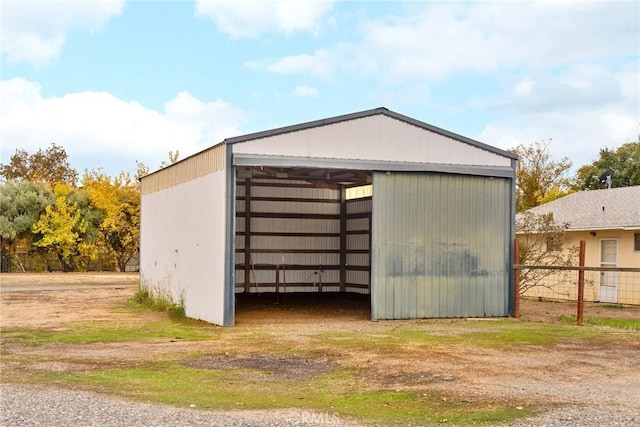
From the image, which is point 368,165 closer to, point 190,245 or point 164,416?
point 190,245

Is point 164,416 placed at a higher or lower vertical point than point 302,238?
lower

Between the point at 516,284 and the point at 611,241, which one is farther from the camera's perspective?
the point at 611,241

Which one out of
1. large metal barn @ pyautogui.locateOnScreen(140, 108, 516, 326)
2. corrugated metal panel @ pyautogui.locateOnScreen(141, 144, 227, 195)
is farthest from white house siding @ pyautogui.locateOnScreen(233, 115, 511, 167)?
corrugated metal panel @ pyautogui.locateOnScreen(141, 144, 227, 195)

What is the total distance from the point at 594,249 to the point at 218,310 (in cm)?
1276

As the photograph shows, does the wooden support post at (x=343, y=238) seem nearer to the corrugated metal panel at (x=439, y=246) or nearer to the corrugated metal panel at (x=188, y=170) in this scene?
the corrugated metal panel at (x=188, y=170)

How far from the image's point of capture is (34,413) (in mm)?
7848

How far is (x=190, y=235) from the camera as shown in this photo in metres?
19.0

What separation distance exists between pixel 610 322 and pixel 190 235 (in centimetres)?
994

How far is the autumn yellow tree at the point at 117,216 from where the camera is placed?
151ft

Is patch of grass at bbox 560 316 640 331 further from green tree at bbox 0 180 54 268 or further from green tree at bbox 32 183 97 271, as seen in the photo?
green tree at bbox 0 180 54 268

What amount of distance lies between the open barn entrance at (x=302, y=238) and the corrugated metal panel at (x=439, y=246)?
5804 millimetres

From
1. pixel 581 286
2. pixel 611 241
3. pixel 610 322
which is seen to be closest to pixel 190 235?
pixel 581 286

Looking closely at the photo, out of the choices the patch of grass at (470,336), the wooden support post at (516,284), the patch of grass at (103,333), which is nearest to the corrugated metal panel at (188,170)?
the patch of grass at (103,333)

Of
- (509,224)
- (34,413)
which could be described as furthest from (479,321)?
(34,413)
